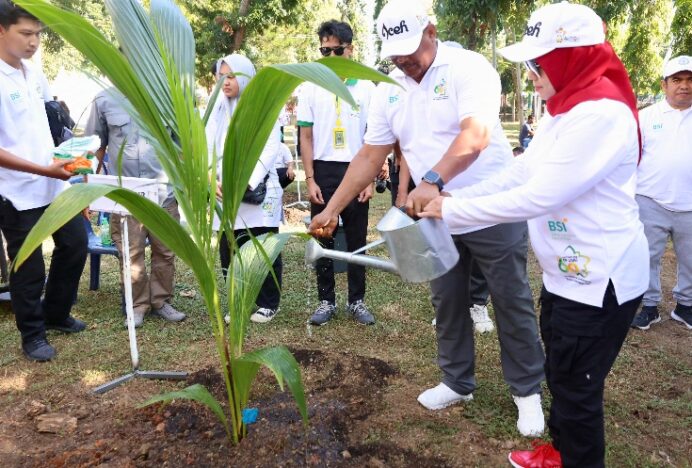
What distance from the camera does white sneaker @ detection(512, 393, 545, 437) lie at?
2566 millimetres

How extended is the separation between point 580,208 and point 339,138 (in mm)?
2310

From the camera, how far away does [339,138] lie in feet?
12.9

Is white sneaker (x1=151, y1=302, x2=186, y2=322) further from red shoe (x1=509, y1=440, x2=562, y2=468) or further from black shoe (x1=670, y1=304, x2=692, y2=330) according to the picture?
black shoe (x1=670, y1=304, x2=692, y2=330)

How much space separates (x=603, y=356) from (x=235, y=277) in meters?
1.35

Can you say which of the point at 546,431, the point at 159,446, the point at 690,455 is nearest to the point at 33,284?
the point at 159,446

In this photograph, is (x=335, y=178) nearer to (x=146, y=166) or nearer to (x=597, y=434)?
(x=146, y=166)

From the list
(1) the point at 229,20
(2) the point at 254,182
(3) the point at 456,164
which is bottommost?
(2) the point at 254,182

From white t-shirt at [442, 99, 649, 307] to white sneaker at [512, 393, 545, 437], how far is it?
2.74 feet

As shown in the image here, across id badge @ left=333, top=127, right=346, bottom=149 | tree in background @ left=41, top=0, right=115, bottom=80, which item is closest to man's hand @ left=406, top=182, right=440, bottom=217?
id badge @ left=333, top=127, right=346, bottom=149

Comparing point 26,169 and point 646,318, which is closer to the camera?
point 26,169

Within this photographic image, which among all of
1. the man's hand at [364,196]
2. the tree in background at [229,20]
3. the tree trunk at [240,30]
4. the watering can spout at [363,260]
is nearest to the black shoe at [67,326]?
the man's hand at [364,196]

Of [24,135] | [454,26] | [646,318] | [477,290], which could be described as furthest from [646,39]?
[24,135]

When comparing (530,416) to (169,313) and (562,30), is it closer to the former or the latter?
(562,30)

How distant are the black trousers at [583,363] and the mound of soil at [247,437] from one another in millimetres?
597
